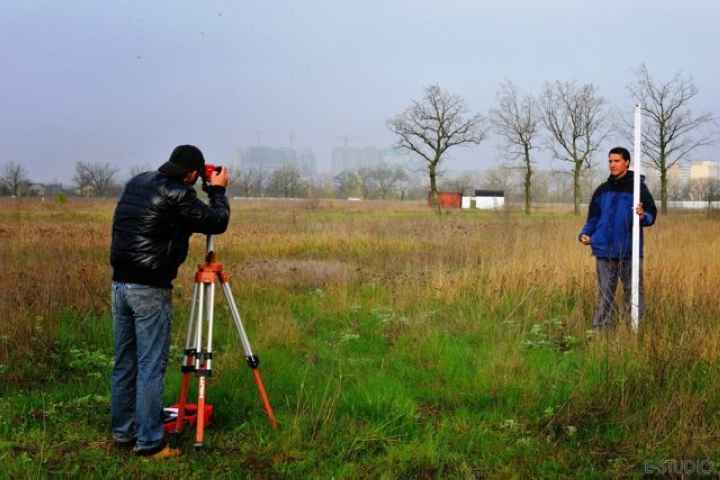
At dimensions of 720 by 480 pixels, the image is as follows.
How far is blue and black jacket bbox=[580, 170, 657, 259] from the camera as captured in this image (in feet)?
20.4

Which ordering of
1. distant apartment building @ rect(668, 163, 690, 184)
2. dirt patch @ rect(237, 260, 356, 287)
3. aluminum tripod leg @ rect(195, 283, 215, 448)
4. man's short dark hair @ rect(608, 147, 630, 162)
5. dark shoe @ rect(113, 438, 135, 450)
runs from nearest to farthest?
1. aluminum tripod leg @ rect(195, 283, 215, 448)
2. dark shoe @ rect(113, 438, 135, 450)
3. man's short dark hair @ rect(608, 147, 630, 162)
4. dirt patch @ rect(237, 260, 356, 287)
5. distant apartment building @ rect(668, 163, 690, 184)

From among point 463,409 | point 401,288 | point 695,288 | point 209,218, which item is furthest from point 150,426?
point 695,288

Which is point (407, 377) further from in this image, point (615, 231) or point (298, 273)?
point (298, 273)

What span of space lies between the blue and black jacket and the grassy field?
84cm

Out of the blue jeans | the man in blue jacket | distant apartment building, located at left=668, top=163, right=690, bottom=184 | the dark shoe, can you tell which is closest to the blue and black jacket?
the man in blue jacket

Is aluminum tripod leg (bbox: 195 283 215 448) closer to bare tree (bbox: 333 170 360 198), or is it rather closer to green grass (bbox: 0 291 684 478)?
green grass (bbox: 0 291 684 478)

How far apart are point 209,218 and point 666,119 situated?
1452 inches

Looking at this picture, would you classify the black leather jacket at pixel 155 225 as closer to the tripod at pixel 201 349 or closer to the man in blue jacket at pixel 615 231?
the tripod at pixel 201 349

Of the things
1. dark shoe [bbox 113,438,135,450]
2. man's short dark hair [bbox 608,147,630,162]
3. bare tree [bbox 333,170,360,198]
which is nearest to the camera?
dark shoe [bbox 113,438,135,450]

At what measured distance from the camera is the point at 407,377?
212 inches

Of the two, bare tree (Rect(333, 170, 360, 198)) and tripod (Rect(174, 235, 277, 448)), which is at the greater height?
bare tree (Rect(333, 170, 360, 198))

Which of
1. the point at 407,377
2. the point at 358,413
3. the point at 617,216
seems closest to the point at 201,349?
the point at 358,413

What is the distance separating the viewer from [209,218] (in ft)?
A: 12.8

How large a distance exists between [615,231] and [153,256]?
475 cm
